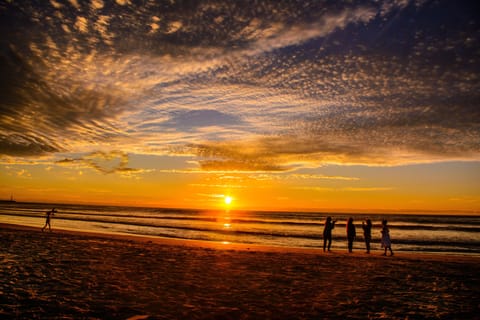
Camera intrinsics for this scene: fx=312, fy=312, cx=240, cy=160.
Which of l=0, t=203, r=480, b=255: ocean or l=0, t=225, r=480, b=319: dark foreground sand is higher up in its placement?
l=0, t=225, r=480, b=319: dark foreground sand

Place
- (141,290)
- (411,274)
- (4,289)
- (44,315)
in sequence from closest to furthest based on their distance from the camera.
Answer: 1. (44,315)
2. (4,289)
3. (141,290)
4. (411,274)

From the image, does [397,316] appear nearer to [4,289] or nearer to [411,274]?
[411,274]

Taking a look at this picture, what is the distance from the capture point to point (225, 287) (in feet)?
33.6

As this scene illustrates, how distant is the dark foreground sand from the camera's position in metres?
7.70

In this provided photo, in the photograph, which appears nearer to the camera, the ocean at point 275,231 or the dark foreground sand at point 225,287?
the dark foreground sand at point 225,287

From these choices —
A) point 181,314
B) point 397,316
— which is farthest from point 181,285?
point 397,316

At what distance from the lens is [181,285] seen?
1026 centimetres

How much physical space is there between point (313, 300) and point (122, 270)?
298 inches

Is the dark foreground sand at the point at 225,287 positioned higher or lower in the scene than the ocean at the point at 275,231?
higher

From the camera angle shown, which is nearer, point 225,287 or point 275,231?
point 225,287

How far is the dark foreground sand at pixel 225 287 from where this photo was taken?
7.70 metres

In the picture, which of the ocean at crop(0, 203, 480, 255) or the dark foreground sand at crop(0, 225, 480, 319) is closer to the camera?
the dark foreground sand at crop(0, 225, 480, 319)

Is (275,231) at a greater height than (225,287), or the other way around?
(225,287)

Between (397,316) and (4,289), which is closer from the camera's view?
(397,316)
